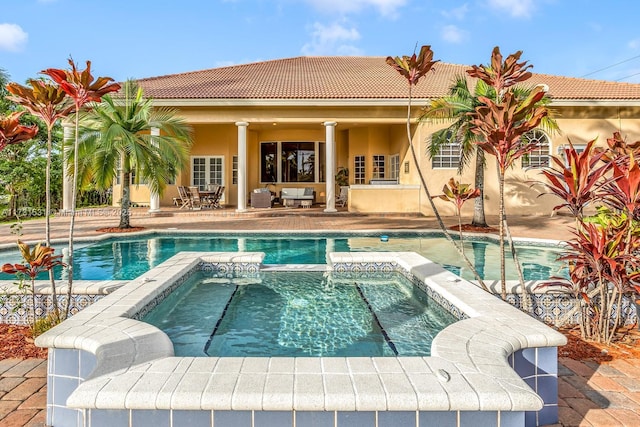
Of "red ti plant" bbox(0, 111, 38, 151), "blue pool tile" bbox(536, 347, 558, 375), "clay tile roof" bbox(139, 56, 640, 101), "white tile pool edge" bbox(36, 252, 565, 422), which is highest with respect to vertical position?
"clay tile roof" bbox(139, 56, 640, 101)

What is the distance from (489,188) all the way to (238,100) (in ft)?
34.3

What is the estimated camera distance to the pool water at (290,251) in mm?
7219

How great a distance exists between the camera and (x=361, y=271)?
666 centimetres

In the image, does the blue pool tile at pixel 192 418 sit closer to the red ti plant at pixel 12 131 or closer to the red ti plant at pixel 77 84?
the red ti plant at pixel 77 84

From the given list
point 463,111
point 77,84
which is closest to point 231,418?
point 77,84

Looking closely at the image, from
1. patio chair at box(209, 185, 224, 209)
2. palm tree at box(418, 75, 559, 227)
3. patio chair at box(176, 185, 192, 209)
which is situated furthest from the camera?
patio chair at box(176, 185, 192, 209)

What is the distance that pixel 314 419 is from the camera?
6.95ft

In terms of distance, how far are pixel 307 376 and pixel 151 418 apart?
847 mm

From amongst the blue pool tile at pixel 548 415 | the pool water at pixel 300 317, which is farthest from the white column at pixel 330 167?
the blue pool tile at pixel 548 415

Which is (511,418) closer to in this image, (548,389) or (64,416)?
(548,389)

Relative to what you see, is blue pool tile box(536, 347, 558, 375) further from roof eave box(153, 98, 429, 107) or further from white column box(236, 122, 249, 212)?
white column box(236, 122, 249, 212)

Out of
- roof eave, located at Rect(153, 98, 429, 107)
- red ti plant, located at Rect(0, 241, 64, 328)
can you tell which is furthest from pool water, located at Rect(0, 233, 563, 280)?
roof eave, located at Rect(153, 98, 429, 107)

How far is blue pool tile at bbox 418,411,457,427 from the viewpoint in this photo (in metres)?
2.13

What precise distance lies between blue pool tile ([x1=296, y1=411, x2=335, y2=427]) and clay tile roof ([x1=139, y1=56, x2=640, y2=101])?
14556 mm
